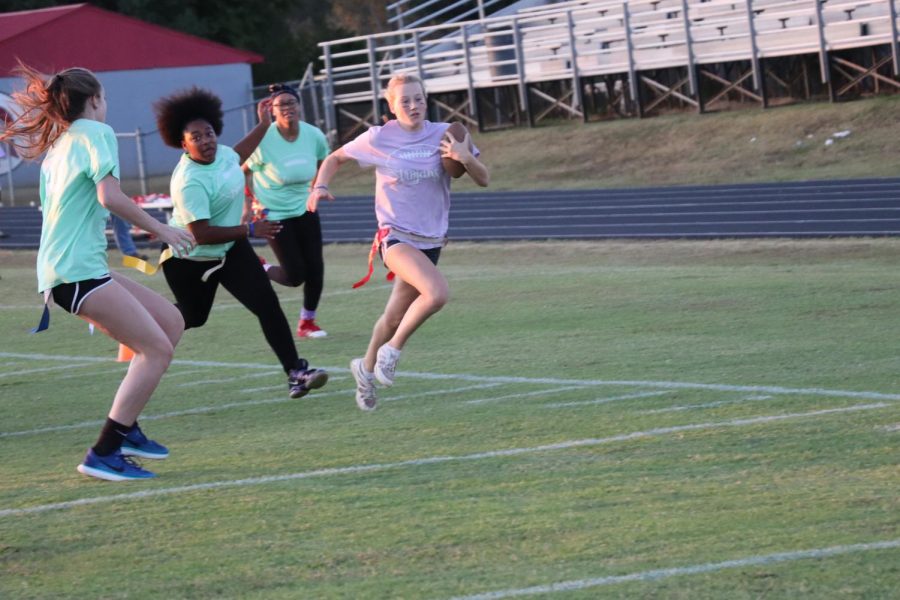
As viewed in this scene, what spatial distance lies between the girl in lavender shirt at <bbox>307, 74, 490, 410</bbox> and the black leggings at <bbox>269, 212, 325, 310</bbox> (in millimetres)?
3204

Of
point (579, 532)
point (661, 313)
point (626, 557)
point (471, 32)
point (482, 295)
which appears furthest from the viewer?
point (471, 32)

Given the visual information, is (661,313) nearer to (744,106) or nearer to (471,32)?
(744,106)

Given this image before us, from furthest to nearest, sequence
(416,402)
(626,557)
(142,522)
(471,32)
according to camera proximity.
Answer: (471,32) < (416,402) < (142,522) < (626,557)

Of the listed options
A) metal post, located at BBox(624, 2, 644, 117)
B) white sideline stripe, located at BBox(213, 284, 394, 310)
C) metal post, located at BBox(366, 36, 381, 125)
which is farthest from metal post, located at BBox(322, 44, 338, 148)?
white sideline stripe, located at BBox(213, 284, 394, 310)

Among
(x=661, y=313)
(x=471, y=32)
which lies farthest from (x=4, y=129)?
(x=471, y=32)

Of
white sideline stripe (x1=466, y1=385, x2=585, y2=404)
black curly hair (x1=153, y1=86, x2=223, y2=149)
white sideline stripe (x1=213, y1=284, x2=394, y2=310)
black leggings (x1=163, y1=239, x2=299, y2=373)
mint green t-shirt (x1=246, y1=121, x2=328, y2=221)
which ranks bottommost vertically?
white sideline stripe (x1=213, y1=284, x2=394, y2=310)

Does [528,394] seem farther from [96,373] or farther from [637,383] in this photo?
[96,373]

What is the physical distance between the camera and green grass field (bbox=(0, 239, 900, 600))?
504 cm

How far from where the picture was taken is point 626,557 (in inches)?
200

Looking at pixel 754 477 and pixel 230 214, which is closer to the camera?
pixel 754 477

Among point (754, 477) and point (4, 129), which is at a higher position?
point (4, 129)

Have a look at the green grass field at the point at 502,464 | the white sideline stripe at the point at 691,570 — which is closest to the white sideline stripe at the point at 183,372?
the green grass field at the point at 502,464

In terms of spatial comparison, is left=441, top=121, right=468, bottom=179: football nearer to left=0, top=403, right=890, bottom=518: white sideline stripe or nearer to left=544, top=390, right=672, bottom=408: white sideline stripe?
left=544, top=390, right=672, bottom=408: white sideline stripe

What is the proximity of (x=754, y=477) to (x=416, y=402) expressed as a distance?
2.93m
